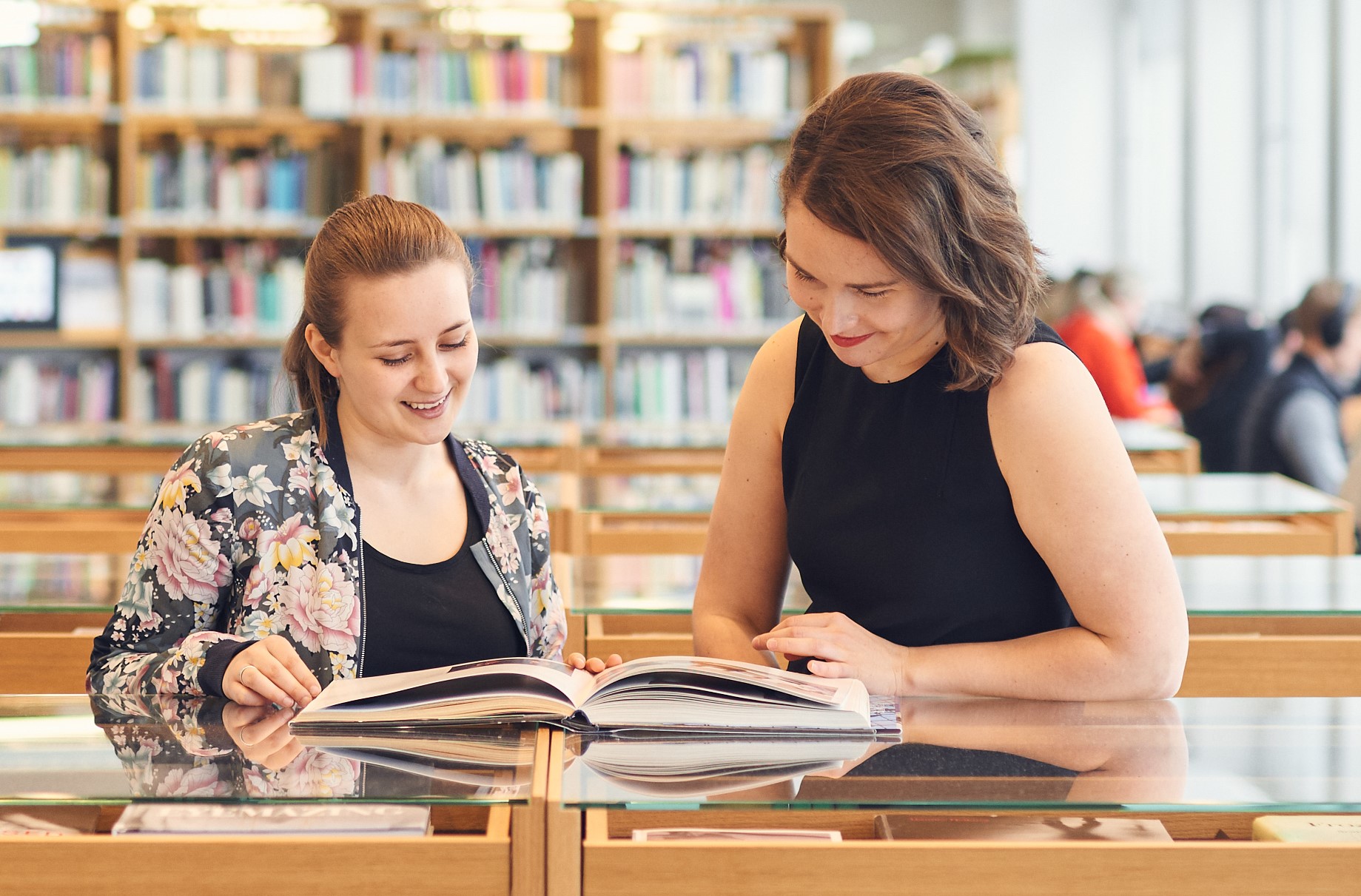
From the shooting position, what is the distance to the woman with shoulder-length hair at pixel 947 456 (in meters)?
1.32

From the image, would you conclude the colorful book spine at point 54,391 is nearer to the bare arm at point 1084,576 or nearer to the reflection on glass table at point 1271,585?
the reflection on glass table at point 1271,585

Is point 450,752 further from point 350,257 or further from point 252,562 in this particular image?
point 350,257

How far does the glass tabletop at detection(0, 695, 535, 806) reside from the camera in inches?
40.7

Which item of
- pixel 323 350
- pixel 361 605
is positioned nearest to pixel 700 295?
pixel 323 350

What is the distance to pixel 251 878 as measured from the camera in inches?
39.6

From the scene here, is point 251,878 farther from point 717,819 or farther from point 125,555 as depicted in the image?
point 125,555

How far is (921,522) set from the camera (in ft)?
4.72

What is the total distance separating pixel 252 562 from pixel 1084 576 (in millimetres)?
901

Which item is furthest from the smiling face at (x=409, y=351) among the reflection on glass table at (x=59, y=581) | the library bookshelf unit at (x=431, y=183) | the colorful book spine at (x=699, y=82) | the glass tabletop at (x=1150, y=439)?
the colorful book spine at (x=699, y=82)

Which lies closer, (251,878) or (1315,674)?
(251,878)

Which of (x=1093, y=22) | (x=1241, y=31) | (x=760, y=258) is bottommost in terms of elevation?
(x=760, y=258)

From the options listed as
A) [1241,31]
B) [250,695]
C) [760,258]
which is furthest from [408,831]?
[1241,31]

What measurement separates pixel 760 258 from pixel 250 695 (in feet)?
16.2

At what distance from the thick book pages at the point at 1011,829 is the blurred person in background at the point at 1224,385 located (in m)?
4.12
